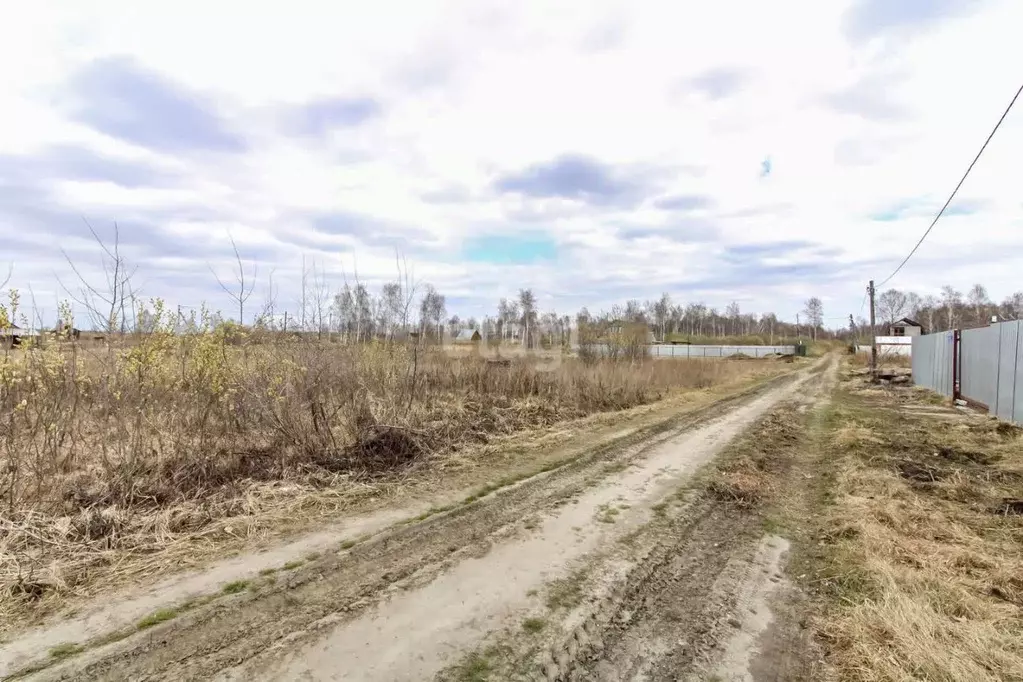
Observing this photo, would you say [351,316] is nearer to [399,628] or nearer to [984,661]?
[399,628]

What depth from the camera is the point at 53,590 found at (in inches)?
137

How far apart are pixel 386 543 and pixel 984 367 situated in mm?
16039

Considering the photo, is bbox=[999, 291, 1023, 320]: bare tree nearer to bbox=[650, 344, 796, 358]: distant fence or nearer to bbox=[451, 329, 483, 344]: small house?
bbox=[650, 344, 796, 358]: distant fence

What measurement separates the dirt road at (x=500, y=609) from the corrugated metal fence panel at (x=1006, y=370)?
1019 cm

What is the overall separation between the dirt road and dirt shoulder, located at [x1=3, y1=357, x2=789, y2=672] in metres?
0.03

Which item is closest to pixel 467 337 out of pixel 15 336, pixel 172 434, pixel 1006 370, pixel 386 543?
pixel 172 434

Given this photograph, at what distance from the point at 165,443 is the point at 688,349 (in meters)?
64.3

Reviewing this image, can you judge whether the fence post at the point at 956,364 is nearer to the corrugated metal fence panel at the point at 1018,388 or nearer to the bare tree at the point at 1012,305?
the corrugated metal fence panel at the point at 1018,388

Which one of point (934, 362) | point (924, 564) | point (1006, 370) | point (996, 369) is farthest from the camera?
point (934, 362)

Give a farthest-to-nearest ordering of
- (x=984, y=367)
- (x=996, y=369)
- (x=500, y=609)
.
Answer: (x=984, y=367) → (x=996, y=369) → (x=500, y=609)

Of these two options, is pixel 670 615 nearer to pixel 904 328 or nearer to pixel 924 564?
pixel 924 564

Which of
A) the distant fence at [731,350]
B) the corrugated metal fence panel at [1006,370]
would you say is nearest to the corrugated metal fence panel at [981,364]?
the corrugated metal fence panel at [1006,370]

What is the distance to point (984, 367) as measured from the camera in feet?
45.0

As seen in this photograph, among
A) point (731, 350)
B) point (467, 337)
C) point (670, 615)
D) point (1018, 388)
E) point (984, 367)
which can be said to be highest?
point (467, 337)
